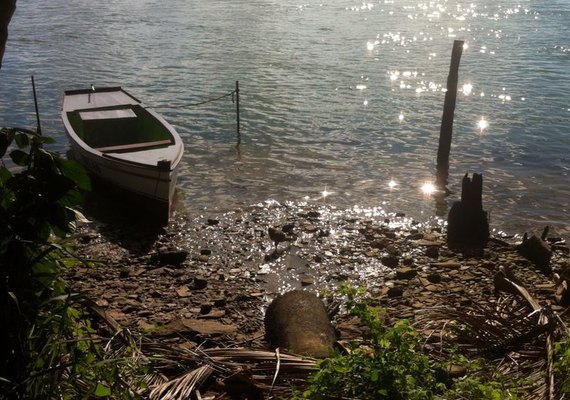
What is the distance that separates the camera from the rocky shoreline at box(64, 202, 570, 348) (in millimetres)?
9398

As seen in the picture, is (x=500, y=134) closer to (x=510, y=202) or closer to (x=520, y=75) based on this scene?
(x=510, y=202)

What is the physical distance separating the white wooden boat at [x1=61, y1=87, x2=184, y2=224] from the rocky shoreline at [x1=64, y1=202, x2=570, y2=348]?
0.94 m

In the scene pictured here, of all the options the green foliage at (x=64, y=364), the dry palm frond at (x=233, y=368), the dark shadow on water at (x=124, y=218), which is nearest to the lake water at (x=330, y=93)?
the dark shadow on water at (x=124, y=218)

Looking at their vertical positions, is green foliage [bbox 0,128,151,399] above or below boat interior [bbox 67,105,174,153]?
above

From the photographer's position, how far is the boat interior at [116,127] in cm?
1582

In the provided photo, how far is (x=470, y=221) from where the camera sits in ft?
41.1

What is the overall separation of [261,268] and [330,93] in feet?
53.4

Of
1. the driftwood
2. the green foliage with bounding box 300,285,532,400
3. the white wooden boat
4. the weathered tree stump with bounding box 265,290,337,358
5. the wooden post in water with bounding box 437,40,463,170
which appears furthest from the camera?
the wooden post in water with bounding box 437,40,463,170

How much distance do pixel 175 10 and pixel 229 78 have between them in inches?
958

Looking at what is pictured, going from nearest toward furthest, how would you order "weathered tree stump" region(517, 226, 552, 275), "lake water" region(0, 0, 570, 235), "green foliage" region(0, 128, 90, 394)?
1. "green foliage" region(0, 128, 90, 394)
2. "weathered tree stump" region(517, 226, 552, 275)
3. "lake water" region(0, 0, 570, 235)

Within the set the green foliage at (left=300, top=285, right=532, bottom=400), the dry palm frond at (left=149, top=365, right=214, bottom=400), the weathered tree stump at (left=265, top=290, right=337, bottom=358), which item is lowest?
the weathered tree stump at (left=265, top=290, right=337, bottom=358)

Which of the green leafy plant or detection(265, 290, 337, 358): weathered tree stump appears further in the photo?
detection(265, 290, 337, 358): weathered tree stump

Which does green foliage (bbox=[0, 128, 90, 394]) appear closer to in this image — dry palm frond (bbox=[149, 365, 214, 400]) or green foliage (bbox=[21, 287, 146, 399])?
green foliage (bbox=[21, 287, 146, 399])

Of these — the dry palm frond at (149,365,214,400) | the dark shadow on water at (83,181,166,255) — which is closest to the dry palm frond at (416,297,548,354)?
the dry palm frond at (149,365,214,400)
